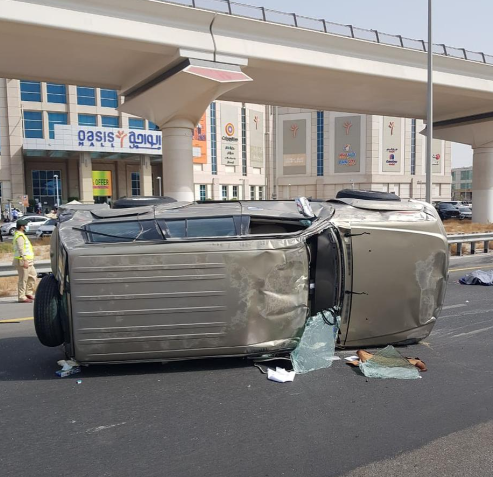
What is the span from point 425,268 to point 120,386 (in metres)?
3.47

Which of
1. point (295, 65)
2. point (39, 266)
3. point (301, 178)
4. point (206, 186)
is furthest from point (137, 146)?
point (39, 266)

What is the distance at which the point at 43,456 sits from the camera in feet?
10.3

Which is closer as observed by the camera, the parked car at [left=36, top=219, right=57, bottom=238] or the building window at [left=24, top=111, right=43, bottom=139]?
the parked car at [left=36, top=219, right=57, bottom=238]

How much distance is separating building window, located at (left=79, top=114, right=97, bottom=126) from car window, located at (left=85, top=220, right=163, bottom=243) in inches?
2021

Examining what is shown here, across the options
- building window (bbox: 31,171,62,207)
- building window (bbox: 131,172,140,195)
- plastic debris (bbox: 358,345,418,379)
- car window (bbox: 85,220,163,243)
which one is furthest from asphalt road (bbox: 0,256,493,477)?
building window (bbox: 131,172,140,195)

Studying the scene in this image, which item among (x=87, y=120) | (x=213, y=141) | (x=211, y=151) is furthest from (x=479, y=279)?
(x=213, y=141)

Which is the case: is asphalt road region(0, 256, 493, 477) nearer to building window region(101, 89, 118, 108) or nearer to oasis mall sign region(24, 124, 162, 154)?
oasis mall sign region(24, 124, 162, 154)

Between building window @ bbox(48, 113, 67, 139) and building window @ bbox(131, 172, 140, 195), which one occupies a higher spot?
building window @ bbox(48, 113, 67, 139)

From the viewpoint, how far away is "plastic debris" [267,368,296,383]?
4383mm

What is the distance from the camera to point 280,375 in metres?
4.45

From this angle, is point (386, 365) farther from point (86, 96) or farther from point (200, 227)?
point (86, 96)

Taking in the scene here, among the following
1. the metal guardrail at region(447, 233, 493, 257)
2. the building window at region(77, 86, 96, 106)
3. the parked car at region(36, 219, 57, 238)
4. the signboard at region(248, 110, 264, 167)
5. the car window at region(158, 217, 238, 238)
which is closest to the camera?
the car window at region(158, 217, 238, 238)

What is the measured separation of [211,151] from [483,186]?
3942cm

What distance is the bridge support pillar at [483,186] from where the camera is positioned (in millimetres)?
30391
